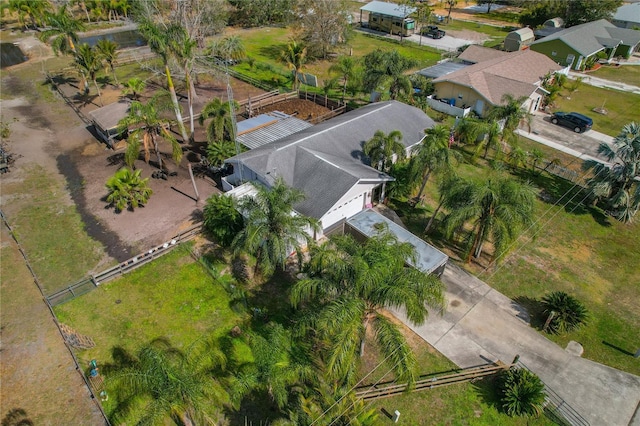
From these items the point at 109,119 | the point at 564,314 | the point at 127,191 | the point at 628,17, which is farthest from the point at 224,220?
the point at 628,17

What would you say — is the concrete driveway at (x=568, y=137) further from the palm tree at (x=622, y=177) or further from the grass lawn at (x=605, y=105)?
the palm tree at (x=622, y=177)

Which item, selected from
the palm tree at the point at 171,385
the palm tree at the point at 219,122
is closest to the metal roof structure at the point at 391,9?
the palm tree at the point at 219,122

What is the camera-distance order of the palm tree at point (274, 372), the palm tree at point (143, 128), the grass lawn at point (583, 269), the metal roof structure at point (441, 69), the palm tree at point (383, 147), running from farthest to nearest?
the metal roof structure at point (441, 69) < the palm tree at point (143, 128) < the palm tree at point (383, 147) < the grass lawn at point (583, 269) < the palm tree at point (274, 372)

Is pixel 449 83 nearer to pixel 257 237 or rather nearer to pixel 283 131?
pixel 283 131

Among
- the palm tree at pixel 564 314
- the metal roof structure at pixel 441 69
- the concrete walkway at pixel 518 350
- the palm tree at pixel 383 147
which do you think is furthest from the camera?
the metal roof structure at pixel 441 69

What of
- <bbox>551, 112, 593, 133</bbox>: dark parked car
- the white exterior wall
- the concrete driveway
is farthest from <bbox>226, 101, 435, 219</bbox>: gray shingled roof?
<bbox>551, 112, 593, 133</bbox>: dark parked car

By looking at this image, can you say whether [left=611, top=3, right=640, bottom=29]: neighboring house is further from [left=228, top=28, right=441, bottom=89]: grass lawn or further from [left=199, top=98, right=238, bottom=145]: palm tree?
[left=199, top=98, right=238, bottom=145]: palm tree

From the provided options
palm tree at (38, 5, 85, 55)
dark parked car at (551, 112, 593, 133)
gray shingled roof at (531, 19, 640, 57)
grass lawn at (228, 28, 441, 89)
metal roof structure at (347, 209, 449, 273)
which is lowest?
dark parked car at (551, 112, 593, 133)

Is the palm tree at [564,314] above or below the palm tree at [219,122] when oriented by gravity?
below

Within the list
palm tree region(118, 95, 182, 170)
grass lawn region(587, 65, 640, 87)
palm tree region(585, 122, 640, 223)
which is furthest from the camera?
grass lawn region(587, 65, 640, 87)
